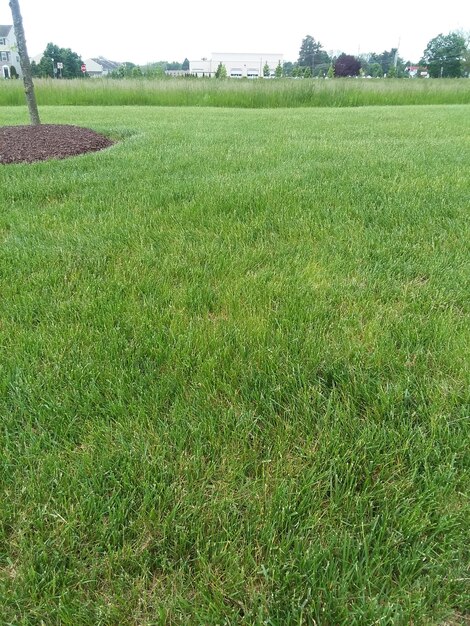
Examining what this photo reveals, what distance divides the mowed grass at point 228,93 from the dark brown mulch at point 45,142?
10908 mm

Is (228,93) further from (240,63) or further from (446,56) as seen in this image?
(240,63)

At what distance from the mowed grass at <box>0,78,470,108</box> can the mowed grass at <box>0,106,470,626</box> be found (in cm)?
1458

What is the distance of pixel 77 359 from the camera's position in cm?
167

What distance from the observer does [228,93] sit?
1609 centimetres

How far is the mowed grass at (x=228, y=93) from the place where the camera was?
1573 centimetres

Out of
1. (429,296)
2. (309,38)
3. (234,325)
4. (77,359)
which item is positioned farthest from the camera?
(309,38)

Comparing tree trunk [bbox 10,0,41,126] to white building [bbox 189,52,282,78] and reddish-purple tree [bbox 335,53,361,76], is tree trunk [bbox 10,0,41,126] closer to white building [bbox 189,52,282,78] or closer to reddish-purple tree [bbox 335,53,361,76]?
reddish-purple tree [bbox 335,53,361,76]

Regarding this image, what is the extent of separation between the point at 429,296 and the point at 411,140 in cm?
498

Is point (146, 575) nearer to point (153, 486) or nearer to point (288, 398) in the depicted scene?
point (153, 486)

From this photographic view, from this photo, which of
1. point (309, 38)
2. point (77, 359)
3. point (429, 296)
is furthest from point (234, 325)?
point (309, 38)

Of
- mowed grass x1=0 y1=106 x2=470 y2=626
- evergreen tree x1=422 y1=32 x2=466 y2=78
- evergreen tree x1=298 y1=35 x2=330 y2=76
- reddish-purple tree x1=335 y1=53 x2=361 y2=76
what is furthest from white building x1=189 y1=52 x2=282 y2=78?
mowed grass x1=0 y1=106 x2=470 y2=626

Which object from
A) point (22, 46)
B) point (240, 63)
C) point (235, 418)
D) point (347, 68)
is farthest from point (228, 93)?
point (240, 63)

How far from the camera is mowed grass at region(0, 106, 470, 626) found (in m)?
0.96

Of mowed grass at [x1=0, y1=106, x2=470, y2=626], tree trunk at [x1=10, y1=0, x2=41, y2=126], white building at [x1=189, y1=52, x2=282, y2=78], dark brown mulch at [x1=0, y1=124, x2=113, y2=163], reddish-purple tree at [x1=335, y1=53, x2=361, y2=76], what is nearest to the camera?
mowed grass at [x1=0, y1=106, x2=470, y2=626]
